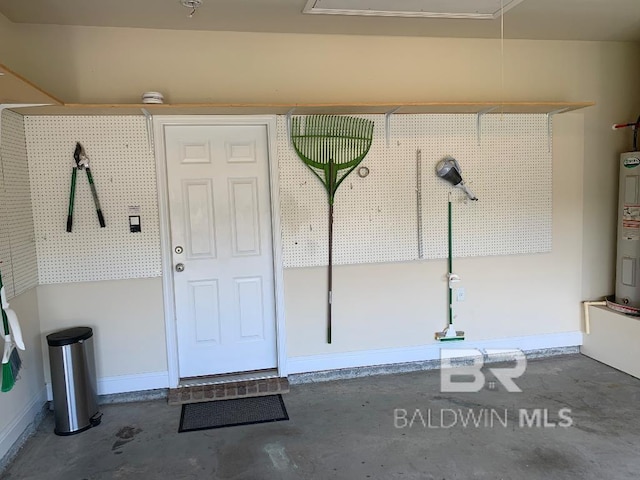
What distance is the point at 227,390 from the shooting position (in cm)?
331

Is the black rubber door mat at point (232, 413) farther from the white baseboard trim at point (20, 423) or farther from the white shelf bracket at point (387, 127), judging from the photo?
the white shelf bracket at point (387, 127)

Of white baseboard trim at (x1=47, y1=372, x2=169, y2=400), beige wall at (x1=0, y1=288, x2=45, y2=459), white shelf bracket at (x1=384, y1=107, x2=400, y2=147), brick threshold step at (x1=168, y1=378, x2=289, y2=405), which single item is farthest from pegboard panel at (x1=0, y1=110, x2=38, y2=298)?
white shelf bracket at (x1=384, y1=107, x2=400, y2=147)

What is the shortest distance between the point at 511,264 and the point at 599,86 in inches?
63.9

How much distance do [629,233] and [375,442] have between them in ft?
8.50

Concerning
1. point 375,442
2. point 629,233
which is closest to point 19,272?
point 375,442

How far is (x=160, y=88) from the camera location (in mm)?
3174

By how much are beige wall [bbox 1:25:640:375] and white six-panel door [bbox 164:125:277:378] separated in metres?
0.20

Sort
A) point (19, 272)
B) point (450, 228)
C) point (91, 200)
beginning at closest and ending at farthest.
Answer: point (19, 272), point (91, 200), point (450, 228)

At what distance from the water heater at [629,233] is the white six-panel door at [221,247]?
2751 millimetres

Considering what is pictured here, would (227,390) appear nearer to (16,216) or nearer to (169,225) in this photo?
(169,225)

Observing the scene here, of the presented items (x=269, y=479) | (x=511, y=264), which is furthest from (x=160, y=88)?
(x=511, y=264)

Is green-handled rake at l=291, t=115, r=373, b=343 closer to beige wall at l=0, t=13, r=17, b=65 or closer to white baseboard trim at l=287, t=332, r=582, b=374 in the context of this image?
white baseboard trim at l=287, t=332, r=582, b=374

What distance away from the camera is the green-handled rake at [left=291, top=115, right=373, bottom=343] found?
10.9ft

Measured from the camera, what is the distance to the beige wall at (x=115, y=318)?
124 inches
